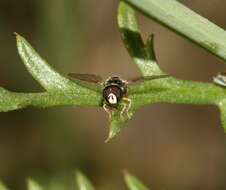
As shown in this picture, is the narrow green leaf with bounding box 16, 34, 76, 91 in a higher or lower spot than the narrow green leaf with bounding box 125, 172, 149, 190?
higher

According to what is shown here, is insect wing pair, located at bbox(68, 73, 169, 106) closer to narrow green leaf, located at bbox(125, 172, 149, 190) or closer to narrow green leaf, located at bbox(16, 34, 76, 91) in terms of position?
narrow green leaf, located at bbox(16, 34, 76, 91)

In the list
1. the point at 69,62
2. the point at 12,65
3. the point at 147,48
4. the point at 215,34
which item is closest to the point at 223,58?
the point at 215,34

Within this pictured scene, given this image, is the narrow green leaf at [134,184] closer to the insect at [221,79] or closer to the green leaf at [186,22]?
the insect at [221,79]

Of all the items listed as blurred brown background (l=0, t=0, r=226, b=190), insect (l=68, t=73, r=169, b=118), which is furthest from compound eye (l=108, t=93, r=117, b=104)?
blurred brown background (l=0, t=0, r=226, b=190)

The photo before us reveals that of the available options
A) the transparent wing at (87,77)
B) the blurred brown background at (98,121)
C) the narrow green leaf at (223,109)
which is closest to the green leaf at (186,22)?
the narrow green leaf at (223,109)

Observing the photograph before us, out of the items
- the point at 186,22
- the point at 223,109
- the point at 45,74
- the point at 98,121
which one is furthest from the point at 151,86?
the point at 98,121

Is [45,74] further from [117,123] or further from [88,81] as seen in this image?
[117,123]
